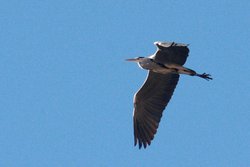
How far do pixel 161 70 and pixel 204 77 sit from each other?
3.20 feet

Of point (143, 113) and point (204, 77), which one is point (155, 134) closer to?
point (143, 113)

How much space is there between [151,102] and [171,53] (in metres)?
1.76

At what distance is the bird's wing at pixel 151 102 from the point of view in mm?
16531

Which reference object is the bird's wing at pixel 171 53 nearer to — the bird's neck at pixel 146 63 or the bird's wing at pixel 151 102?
the bird's neck at pixel 146 63

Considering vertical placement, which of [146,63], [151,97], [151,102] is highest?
[146,63]

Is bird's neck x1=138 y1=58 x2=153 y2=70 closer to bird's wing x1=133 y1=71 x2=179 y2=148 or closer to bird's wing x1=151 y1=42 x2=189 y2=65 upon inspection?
bird's wing x1=151 y1=42 x2=189 y2=65

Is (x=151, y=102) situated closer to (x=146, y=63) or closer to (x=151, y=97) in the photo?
(x=151, y=97)

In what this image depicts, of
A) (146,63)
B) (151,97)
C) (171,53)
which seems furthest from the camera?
(151,97)

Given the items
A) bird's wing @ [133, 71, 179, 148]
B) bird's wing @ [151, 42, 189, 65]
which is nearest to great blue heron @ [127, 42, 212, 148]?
bird's wing @ [133, 71, 179, 148]


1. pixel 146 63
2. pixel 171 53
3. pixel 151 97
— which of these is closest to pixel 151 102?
pixel 151 97

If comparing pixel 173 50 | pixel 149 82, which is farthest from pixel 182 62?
pixel 149 82

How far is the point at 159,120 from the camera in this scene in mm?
16641

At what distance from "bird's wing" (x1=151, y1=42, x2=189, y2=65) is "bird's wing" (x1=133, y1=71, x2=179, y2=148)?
910 millimetres

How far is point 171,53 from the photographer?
1543 cm
